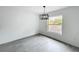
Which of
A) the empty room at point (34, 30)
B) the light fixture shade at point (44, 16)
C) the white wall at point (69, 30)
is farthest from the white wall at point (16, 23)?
the white wall at point (69, 30)

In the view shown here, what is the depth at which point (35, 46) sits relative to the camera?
1308mm

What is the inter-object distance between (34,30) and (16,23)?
38 cm

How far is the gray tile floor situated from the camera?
1.22 meters

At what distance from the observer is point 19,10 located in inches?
47.7

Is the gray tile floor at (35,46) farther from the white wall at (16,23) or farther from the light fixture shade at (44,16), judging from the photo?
the light fixture shade at (44,16)

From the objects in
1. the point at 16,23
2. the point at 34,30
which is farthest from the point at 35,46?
the point at 16,23

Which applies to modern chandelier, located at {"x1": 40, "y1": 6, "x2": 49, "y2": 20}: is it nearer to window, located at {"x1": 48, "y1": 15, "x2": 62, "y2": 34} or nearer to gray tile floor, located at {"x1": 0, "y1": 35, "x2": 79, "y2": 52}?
window, located at {"x1": 48, "y1": 15, "x2": 62, "y2": 34}

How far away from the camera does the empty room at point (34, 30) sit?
1.21 metres

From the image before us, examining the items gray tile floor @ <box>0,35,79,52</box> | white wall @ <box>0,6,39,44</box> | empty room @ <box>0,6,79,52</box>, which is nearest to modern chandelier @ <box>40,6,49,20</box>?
empty room @ <box>0,6,79,52</box>

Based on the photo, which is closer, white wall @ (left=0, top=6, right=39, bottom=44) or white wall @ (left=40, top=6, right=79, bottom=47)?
white wall @ (left=0, top=6, right=39, bottom=44)

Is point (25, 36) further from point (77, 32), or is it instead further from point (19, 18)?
point (77, 32)
